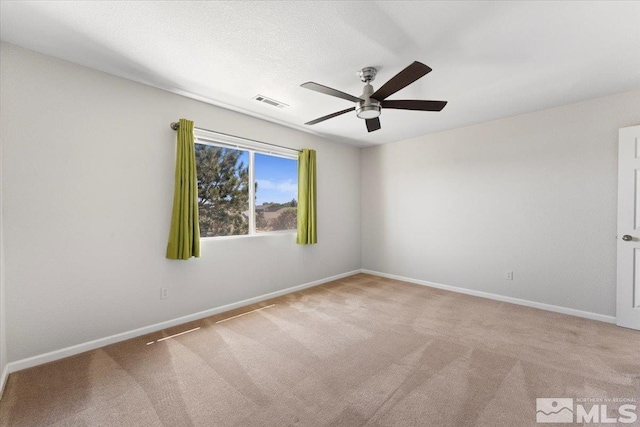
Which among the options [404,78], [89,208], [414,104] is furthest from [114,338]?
[414,104]

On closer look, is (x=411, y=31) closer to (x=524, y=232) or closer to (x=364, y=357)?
(x=364, y=357)

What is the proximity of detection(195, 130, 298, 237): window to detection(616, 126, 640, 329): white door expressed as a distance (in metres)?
4.01

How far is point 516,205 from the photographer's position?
378 cm

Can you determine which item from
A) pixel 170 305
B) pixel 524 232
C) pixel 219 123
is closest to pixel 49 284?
pixel 170 305

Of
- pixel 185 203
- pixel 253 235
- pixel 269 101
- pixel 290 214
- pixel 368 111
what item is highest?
pixel 269 101

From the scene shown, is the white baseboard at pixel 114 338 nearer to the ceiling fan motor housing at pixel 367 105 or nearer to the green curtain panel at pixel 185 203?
the green curtain panel at pixel 185 203

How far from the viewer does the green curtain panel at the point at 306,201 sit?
4340mm

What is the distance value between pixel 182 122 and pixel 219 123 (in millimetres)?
504

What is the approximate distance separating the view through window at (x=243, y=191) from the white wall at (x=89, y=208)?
0.28m

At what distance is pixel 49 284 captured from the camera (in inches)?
90.8

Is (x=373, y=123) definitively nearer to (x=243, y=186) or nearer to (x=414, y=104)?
(x=414, y=104)

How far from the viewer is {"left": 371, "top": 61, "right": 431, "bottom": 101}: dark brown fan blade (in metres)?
1.88

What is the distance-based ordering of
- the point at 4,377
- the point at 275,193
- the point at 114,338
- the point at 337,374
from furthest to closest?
1. the point at 275,193
2. the point at 114,338
3. the point at 337,374
4. the point at 4,377

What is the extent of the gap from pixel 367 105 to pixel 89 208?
2718 millimetres
